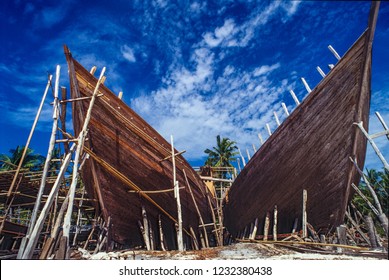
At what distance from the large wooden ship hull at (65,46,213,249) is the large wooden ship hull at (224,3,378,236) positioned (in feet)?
9.63

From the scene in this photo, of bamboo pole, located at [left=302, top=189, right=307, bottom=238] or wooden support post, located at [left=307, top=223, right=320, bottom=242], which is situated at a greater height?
bamboo pole, located at [left=302, top=189, right=307, bottom=238]

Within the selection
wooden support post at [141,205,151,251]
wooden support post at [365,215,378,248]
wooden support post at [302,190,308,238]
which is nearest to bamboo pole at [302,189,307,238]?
wooden support post at [302,190,308,238]

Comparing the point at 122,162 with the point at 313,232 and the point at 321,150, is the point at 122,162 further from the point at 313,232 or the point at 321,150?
the point at 313,232

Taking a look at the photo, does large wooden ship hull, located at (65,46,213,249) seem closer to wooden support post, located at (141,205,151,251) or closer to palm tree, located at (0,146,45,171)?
wooden support post, located at (141,205,151,251)

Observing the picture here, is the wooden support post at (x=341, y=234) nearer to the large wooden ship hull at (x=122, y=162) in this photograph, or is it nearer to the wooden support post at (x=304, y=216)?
the wooden support post at (x=304, y=216)

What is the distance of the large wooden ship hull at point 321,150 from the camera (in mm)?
5113

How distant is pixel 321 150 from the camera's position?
604 centimetres

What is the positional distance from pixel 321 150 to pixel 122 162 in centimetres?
527

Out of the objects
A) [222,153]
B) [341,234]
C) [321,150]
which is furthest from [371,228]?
[222,153]

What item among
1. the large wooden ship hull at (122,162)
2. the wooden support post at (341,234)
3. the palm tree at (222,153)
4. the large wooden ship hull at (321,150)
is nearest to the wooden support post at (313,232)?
the large wooden ship hull at (321,150)

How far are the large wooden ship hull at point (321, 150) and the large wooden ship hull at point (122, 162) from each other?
293 cm

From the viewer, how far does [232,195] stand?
428 inches

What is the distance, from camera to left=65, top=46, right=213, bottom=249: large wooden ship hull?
585 centimetres
